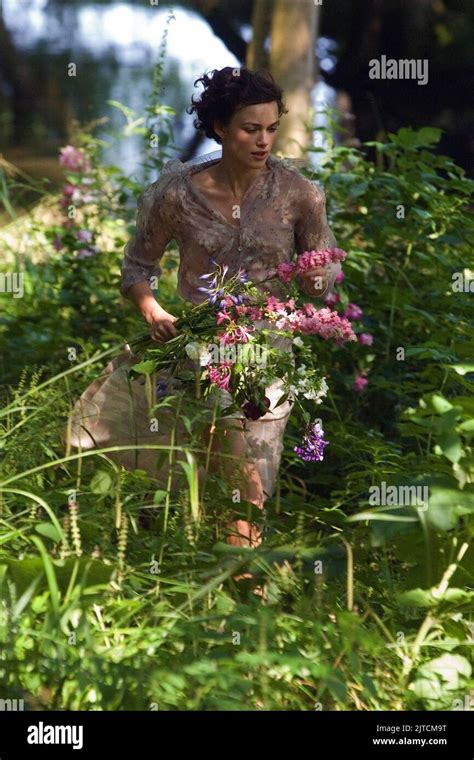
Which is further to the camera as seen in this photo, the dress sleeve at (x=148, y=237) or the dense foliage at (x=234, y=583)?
the dress sleeve at (x=148, y=237)

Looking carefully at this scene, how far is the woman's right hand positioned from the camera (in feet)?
13.5

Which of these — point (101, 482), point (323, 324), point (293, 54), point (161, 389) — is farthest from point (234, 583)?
point (293, 54)

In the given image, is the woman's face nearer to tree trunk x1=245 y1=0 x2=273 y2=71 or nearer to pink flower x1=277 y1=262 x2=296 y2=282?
pink flower x1=277 y1=262 x2=296 y2=282

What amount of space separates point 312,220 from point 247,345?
2.58ft

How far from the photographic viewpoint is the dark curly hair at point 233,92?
4.32 m

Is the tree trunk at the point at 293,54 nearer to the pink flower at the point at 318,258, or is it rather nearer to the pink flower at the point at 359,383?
the pink flower at the point at 359,383

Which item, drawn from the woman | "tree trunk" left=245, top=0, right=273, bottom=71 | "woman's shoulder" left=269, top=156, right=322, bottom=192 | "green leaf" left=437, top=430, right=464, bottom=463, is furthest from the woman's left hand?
"tree trunk" left=245, top=0, right=273, bottom=71

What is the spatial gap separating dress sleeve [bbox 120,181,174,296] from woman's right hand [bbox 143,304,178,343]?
0.35 meters

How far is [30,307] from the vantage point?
673 centimetres

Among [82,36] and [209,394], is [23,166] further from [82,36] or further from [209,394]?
[209,394]

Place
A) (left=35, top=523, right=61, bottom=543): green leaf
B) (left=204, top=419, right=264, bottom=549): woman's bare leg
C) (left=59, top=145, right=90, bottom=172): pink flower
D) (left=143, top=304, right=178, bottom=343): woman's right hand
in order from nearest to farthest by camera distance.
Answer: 1. (left=35, top=523, right=61, bottom=543): green leaf
2. (left=204, top=419, right=264, bottom=549): woman's bare leg
3. (left=143, top=304, right=178, bottom=343): woman's right hand
4. (left=59, top=145, right=90, bottom=172): pink flower

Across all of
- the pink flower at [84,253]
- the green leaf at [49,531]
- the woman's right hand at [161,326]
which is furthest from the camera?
the pink flower at [84,253]

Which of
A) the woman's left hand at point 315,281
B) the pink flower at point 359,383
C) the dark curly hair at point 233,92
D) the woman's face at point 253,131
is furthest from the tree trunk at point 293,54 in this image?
the woman's left hand at point 315,281

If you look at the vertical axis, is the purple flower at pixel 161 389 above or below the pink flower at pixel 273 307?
below
